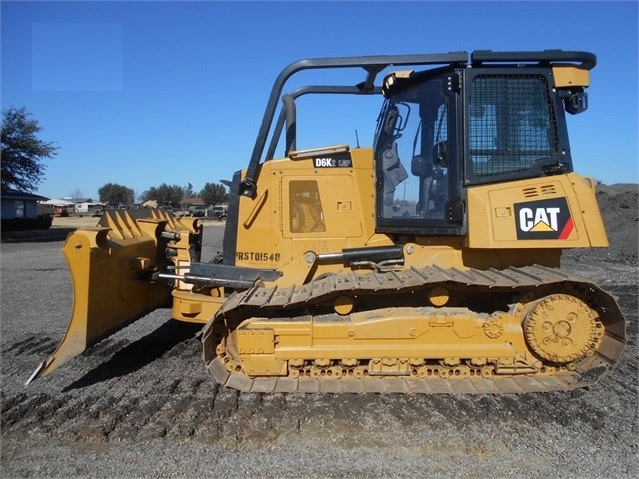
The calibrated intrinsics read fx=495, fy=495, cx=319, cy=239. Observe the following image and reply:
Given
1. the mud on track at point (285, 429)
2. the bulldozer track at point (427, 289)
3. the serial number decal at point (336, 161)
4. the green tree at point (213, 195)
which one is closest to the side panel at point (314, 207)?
the serial number decal at point (336, 161)

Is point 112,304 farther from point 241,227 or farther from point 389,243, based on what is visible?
point 389,243

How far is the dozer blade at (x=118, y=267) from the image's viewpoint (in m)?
4.48

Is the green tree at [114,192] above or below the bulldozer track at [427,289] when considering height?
above

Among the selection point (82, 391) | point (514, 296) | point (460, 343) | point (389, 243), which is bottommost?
point (82, 391)

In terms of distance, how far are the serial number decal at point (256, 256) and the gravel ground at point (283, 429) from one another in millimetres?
1251

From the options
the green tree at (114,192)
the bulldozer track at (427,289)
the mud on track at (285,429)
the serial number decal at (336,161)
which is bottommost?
the mud on track at (285,429)

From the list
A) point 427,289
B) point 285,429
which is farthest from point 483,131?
point 285,429

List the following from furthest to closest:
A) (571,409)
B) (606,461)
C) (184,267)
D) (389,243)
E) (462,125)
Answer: (184,267)
(389,243)
(462,125)
(571,409)
(606,461)

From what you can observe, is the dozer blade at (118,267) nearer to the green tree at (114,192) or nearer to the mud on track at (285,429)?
the mud on track at (285,429)

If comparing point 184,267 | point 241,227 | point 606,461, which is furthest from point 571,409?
point 184,267

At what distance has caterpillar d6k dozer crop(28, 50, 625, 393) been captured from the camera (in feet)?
14.2

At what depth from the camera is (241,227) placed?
199 inches

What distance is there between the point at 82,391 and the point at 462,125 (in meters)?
4.26

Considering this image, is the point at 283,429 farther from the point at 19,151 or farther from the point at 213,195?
the point at 213,195
